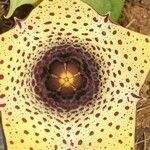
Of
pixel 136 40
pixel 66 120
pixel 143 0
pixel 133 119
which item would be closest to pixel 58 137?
pixel 66 120

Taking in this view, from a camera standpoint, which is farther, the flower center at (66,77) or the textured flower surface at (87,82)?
the flower center at (66,77)

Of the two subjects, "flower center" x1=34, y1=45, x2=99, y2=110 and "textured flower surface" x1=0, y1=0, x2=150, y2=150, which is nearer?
"textured flower surface" x1=0, y1=0, x2=150, y2=150

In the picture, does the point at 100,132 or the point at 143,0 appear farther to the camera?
the point at 143,0

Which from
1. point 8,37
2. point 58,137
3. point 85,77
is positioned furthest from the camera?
point 85,77

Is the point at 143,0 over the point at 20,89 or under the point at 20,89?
over

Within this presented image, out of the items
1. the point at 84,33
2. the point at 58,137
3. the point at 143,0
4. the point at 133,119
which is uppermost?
the point at 143,0

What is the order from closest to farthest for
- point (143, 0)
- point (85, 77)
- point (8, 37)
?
point (8, 37) → point (85, 77) → point (143, 0)

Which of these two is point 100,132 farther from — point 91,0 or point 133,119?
point 91,0
